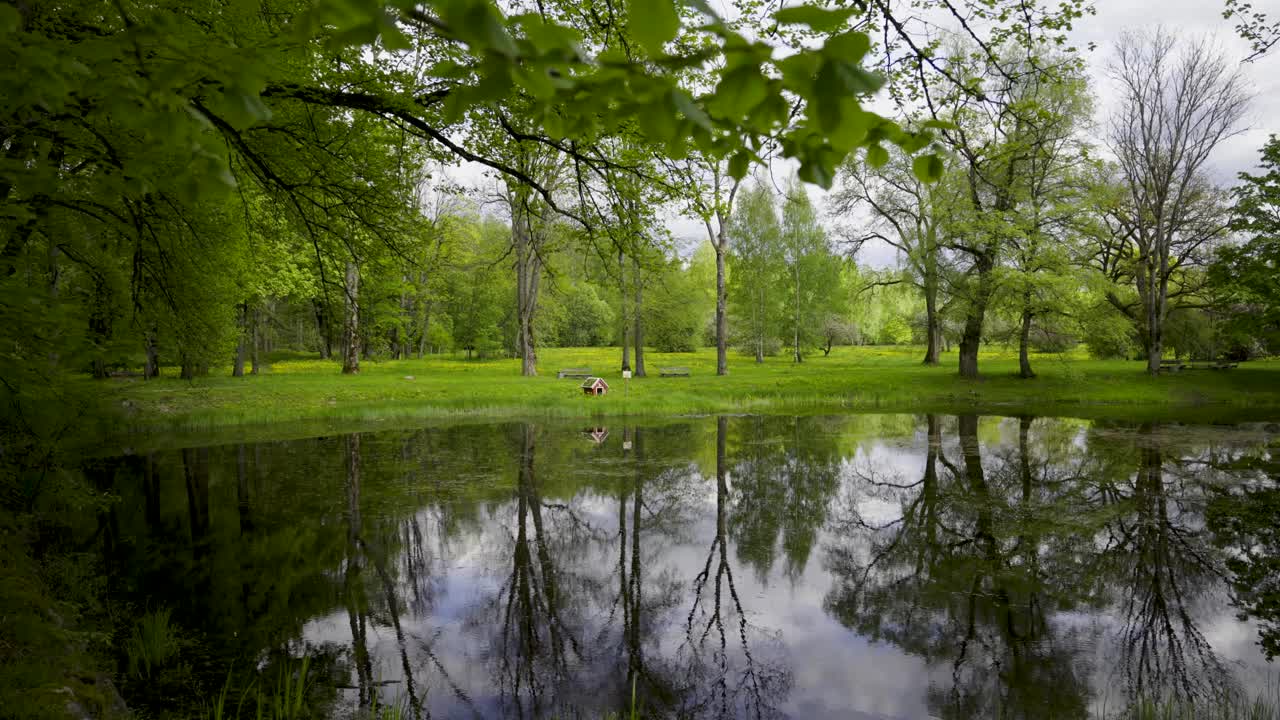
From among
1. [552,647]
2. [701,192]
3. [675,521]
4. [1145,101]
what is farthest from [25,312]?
[1145,101]

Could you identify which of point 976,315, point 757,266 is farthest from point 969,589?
point 757,266

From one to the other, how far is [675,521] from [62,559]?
691 cm

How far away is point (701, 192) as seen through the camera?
7.22 metres

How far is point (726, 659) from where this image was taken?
541 cm

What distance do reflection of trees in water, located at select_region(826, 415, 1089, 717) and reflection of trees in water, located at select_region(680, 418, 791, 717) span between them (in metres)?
1.03

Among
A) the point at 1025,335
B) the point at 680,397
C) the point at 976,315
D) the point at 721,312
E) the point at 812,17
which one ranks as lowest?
the point at 680,397

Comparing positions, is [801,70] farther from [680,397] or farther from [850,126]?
[680,397]

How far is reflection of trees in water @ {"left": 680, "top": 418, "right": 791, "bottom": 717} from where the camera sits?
4754 mm

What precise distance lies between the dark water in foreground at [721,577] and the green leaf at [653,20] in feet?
15.1

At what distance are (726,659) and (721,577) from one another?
Answer: 1804 mm

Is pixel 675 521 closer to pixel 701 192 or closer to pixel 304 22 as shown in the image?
pixel 701 192

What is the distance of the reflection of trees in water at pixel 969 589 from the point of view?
15.9 feet

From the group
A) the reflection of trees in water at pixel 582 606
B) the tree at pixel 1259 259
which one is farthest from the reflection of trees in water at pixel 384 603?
the tree at pixel 1259 259

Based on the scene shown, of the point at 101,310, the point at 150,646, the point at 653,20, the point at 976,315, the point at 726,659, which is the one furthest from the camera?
the point at 976,315
